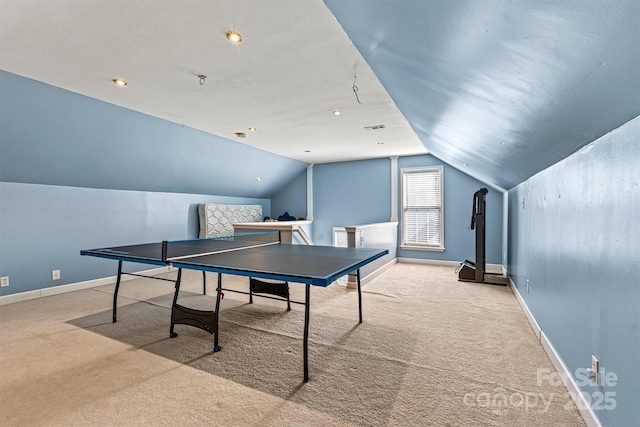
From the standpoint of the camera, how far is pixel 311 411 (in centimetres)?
181

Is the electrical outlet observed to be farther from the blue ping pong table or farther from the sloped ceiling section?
the blue ping pong table

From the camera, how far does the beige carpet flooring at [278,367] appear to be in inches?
70.7

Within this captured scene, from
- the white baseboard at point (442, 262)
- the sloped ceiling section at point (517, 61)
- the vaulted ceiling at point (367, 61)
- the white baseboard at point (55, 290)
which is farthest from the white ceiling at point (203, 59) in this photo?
the white baseboard at point (442, 262)

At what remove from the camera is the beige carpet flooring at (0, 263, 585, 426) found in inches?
70.7

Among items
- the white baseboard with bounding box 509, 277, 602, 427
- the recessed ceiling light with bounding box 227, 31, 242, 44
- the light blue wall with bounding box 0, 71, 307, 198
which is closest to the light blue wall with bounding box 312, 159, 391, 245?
the light blue wall with bounding box 0, 71, 307, 198

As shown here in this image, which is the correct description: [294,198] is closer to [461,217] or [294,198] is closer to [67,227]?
[461,217]

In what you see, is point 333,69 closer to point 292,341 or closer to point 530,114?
point 530,114

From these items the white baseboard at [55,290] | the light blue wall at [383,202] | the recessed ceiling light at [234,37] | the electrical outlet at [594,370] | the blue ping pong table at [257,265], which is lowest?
the white baseboard at [55,290]

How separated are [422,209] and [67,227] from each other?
254 inches

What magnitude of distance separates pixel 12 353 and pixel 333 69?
3.69 meters

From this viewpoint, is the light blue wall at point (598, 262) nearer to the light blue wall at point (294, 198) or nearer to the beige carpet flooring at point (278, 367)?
the beige carpet flooring at point (278, 367)

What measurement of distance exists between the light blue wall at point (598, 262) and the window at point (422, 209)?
155 inches

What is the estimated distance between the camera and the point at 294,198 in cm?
823

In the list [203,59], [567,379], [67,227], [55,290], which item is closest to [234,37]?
[203,59]
